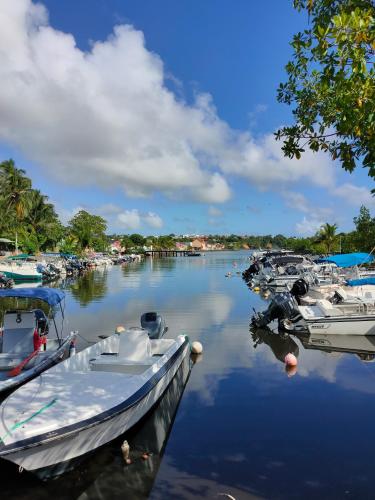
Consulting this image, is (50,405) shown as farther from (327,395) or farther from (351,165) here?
(327,395)

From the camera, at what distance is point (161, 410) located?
9383 mm

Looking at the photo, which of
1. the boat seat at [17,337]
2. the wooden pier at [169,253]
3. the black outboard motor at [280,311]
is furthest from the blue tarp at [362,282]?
the wooden pier at [169,253]

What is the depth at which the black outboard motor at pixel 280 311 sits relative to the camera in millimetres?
17641

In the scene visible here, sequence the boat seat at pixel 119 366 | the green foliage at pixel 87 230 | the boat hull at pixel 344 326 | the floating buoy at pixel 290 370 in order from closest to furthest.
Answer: the boat seat at pixel 119 366
the floating buoy at pixel 290 370
the boat hull at pixel 344 326
the green foliage at pixel 87 230

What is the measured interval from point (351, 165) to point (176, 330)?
568 inches

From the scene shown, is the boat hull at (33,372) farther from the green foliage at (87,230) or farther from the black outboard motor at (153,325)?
the green foliage at (87,230)

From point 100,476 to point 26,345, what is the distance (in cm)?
555

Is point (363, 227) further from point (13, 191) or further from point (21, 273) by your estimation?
point (13, 191)

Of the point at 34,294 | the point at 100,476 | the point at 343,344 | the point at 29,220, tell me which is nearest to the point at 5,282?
the point at 34,294

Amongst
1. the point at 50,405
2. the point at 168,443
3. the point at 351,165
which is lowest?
the point at 168,443

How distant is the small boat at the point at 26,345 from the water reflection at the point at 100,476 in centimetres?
296

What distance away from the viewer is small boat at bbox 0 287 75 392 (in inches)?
389

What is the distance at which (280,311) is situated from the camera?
1816 cm

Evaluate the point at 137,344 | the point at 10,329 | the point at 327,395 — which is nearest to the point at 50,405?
the point at 137,344
